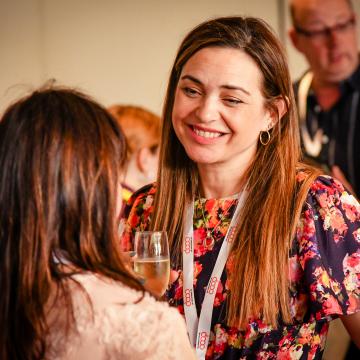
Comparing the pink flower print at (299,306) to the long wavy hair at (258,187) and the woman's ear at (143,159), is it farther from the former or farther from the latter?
the woman's ear at (143,159)

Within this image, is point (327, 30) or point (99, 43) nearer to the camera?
point (327, 30)

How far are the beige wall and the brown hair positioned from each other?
3.80ft

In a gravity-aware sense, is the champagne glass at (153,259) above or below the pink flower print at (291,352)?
above

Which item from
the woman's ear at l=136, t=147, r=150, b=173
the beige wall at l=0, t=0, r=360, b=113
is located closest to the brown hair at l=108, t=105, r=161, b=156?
the woman's ear at l=136, t=147, r=150, b=173

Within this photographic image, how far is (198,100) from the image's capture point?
201 cm

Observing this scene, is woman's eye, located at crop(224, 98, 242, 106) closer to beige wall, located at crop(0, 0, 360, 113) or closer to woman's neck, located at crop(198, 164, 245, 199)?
woman's neck, located at crop(198, 164, 245, 199)

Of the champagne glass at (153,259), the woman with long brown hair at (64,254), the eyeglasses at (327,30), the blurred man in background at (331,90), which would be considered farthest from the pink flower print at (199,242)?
the eyeglasses at (327,30)

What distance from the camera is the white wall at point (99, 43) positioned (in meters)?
5.16

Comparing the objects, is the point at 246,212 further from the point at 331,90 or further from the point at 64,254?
the point at 331,90

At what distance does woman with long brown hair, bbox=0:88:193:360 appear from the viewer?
120 centimetres

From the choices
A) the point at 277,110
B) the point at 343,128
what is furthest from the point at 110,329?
the point at 343,128

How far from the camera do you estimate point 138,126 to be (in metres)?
4.03

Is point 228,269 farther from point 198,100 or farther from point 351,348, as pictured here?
point 351,348

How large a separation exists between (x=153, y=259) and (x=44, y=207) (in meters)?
0.60
